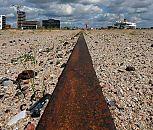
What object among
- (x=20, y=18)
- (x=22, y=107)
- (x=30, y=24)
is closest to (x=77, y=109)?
(x=22, y=107)

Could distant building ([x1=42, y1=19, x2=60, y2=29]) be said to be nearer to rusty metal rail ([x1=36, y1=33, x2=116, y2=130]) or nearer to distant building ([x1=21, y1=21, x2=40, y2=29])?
distant building ([x1=21, y1=21, x2=40, y2=29])

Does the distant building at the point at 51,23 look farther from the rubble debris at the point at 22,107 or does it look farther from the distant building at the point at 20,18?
the rubble debris at the point at 22,107

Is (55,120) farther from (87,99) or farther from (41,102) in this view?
(41,102)

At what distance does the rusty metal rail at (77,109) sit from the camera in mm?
1353

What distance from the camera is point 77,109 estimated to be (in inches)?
62.7

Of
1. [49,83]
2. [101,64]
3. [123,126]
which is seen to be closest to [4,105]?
[49,83]

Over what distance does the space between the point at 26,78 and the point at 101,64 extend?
1.88 m

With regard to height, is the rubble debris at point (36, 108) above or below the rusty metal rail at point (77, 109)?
below

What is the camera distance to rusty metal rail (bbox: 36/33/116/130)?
1.35 m

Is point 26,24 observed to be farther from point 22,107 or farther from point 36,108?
point 36,108

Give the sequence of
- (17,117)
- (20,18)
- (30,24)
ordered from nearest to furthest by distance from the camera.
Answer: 1. (17,117)
2. (30,24)
3. (20,18)

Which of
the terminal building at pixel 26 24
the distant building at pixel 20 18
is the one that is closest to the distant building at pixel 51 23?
the terminal building at pixel 26 24

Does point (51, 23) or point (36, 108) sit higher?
point (36, 108)

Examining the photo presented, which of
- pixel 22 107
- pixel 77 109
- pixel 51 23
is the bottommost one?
pixel 51 23
